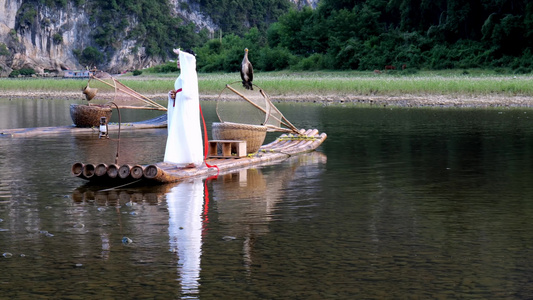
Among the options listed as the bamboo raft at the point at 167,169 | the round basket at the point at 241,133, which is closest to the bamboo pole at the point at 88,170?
the bamboo raft at the point at 167,169

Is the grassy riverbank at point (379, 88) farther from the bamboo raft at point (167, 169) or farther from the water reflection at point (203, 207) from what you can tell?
the water reflection at point (203, 207)

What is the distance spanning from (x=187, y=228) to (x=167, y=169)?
12.4ft

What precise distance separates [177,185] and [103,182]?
3.65 feet

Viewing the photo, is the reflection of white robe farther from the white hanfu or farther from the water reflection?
the white hanfu


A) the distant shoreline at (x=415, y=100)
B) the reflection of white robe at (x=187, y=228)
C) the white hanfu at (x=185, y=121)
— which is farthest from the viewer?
the distant shoreline at (x=415, y=100)

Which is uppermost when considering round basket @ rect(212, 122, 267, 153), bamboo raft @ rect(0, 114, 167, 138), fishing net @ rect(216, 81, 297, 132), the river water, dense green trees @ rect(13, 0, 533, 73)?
dense green trees @ rect(13, 0, 533, 73)

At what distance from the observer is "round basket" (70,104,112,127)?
22172mm

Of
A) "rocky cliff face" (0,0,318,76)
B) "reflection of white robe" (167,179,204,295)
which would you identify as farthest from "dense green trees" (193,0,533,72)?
"reflection of white robe" (167,179,204,295)

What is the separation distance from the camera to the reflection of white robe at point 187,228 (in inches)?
273

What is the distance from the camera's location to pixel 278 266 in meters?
7.22

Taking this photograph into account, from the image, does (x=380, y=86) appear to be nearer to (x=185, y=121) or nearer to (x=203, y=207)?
(x=185, y=121)

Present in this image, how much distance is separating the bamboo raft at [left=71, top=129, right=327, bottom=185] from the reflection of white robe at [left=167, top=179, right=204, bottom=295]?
271 mm

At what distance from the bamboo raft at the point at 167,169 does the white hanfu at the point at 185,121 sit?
9.7 inches

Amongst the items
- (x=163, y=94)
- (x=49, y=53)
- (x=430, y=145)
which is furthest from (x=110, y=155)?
(x=49, y=53)
